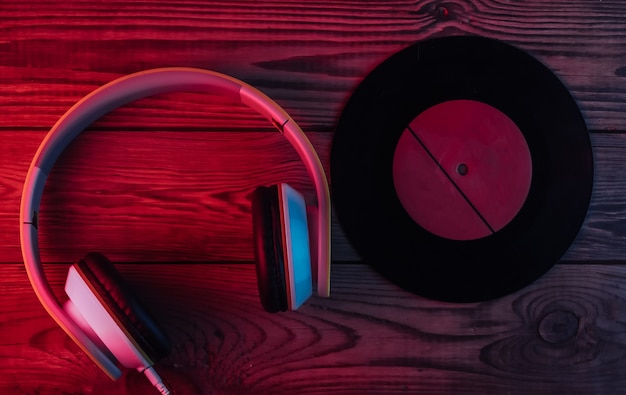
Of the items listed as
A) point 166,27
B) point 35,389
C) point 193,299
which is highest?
point 166,27

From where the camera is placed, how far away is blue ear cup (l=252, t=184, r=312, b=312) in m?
0.51

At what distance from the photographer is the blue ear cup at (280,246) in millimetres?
508

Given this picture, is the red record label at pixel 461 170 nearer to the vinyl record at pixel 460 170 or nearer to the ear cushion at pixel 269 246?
the vinyl record at pixel 460 170

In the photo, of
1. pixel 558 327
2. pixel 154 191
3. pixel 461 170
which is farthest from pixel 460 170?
pixel 154 191

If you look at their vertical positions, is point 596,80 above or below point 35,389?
above

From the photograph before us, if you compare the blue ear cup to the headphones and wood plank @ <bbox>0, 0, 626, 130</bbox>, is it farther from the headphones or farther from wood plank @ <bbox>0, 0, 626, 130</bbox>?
wood plank @ <bbox>0, 0, 626, 130</bbox>

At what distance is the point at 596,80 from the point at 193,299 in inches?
21.3

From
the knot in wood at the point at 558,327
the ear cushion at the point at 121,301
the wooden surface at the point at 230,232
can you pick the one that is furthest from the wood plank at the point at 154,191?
the knot in wood at the point at 558,327

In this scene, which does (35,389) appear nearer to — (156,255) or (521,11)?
(156,255)

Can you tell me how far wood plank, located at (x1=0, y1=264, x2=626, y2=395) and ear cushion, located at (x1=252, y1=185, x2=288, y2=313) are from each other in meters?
0.13

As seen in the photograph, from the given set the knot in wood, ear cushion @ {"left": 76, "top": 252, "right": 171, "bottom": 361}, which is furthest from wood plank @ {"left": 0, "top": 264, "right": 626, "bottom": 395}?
ear cushion @ {"left": 76, "top": 252, "right": 171, "bottom": 361}

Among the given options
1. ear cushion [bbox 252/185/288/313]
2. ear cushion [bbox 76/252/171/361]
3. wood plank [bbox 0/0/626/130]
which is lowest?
ear cushion [bbox 76/252/171/361]

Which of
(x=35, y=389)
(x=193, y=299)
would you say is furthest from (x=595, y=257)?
(x=35, y=389)

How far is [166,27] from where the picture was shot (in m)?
0.66
